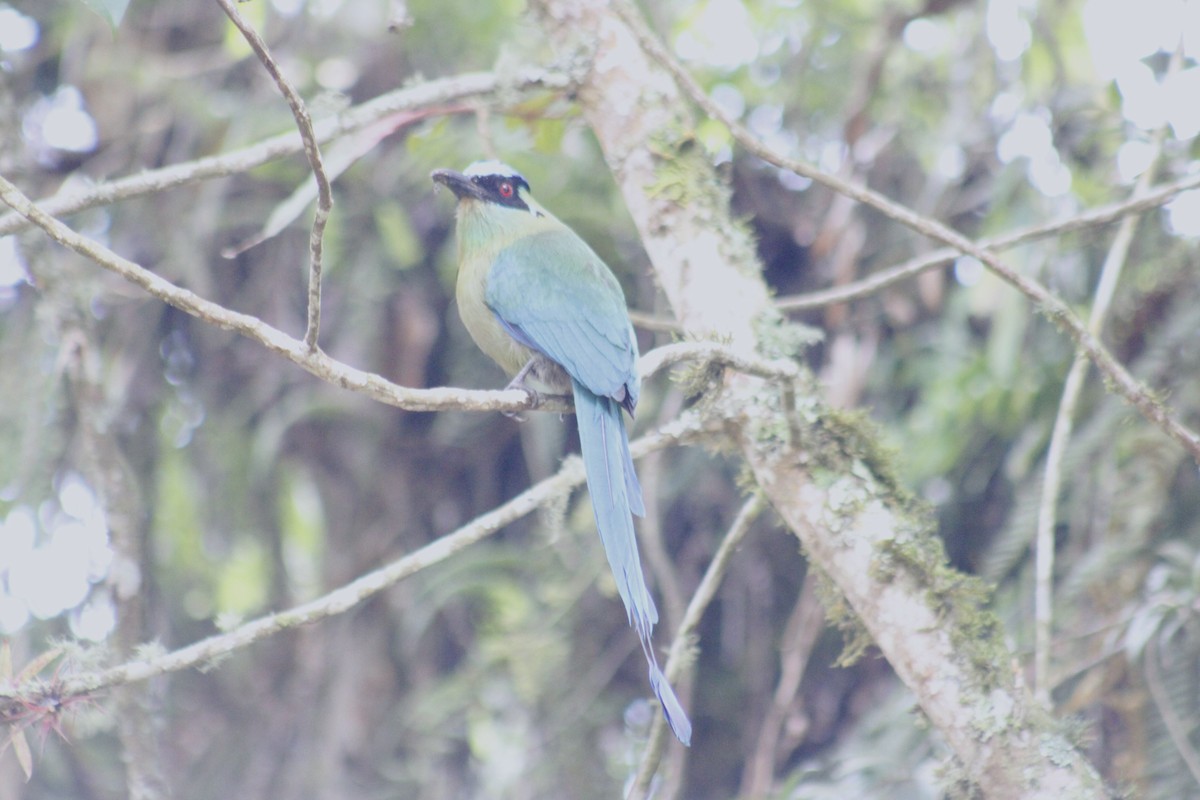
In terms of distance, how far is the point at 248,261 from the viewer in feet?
12.3

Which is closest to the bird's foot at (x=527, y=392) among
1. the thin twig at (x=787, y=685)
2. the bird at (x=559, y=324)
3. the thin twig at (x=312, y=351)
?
the bird at (x=559, y=324)

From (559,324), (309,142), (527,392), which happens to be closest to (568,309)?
(559,324)

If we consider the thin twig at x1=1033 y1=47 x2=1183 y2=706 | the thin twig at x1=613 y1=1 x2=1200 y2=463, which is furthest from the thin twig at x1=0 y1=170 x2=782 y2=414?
the thin twig at x1=1033 y1=47 x2=1183 y2=706

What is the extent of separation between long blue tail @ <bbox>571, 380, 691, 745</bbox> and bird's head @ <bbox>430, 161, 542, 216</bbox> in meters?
0.77

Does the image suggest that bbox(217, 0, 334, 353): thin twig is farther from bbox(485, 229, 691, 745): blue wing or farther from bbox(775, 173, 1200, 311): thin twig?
bbox(775, 173, 1200, 311): thin twig

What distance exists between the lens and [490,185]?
3.06 meters

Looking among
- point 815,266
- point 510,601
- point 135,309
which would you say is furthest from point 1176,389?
point 135,309

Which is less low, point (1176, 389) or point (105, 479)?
point (105, 479)

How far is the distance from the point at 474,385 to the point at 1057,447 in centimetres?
180

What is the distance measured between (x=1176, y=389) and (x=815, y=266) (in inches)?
43.6

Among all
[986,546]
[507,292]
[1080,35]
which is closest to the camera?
[507,292]

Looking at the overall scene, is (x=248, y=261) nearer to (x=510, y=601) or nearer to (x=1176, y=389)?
(x=510, y=601)

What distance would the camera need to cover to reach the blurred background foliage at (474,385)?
315 centimetres

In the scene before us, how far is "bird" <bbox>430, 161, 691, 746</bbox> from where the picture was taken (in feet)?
7.25
